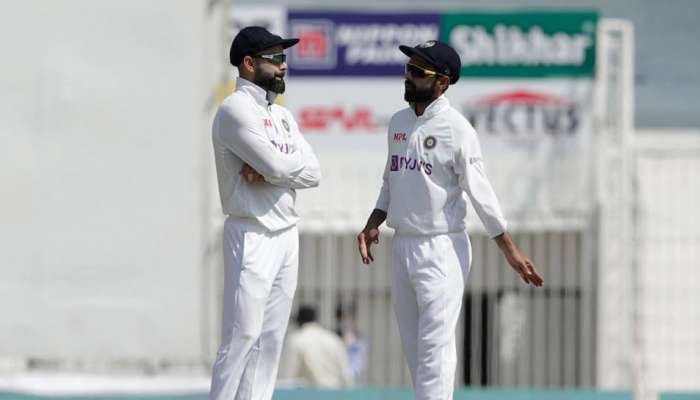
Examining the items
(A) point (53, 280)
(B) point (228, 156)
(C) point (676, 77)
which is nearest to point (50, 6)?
(A) point (53, 280)

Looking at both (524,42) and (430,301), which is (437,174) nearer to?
(430,301)

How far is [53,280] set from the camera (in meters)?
11.4

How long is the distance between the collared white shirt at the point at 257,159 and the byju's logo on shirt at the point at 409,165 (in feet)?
1.18

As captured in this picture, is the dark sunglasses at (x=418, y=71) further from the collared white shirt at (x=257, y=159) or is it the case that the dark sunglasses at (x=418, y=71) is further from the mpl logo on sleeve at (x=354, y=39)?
the mpl logo on sleeve at (x=354, y=39)

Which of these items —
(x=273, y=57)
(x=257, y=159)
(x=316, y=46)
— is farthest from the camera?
(x=316, y=46)

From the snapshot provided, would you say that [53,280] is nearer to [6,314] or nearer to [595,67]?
Result: [6,314]

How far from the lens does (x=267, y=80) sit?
747 cm

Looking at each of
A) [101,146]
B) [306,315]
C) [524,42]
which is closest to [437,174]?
[101,146]

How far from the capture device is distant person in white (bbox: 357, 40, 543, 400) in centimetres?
762

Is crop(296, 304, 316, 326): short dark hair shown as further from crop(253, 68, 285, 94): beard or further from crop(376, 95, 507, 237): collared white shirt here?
crop(253, 68, 285, 94): beard

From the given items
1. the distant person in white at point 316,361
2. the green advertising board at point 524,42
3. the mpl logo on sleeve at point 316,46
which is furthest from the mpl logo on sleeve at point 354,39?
the distant person in white at point 316,361

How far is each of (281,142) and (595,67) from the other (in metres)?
11.0

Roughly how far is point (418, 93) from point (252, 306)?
42.6 inches

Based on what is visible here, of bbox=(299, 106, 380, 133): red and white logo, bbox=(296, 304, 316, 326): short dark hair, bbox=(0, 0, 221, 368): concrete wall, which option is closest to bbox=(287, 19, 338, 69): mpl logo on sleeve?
bbox=(299, 106, 380, 133): red and white logo
